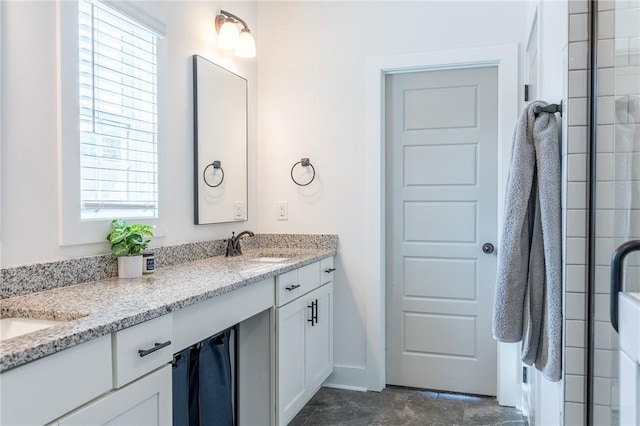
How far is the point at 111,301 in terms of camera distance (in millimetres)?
1438

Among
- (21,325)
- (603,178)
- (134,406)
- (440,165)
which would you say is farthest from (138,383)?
(440,165)

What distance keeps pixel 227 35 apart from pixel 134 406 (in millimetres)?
2004

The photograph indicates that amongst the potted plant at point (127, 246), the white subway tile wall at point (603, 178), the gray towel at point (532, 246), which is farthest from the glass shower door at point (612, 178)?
the potted plant at point (127, 246)

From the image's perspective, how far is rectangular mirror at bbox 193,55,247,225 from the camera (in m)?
2.48

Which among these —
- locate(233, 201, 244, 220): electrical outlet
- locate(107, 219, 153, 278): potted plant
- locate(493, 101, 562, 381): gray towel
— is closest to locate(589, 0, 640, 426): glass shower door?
locate(493, 101, 562, 381): gray towel

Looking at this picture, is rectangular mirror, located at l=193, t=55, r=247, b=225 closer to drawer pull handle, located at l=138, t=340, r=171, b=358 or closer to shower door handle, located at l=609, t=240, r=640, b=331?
drawer pull handle, located at l=138, t=340, r=171, b=358

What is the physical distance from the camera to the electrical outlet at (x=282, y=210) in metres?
3.13

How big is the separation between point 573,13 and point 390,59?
1503 mm

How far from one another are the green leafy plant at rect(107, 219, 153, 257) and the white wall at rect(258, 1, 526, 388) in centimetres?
129

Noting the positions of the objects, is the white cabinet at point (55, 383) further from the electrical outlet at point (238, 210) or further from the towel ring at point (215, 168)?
the electrical outlet at point (238, 210)

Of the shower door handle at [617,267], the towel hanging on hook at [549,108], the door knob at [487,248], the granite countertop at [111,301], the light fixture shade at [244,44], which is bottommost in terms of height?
the granite countertop at [111,301]

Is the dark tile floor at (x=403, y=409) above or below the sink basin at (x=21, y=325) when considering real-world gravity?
below

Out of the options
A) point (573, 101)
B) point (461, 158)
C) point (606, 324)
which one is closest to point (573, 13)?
point (573, 101)

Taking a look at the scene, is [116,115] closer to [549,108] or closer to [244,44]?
[244,44]
